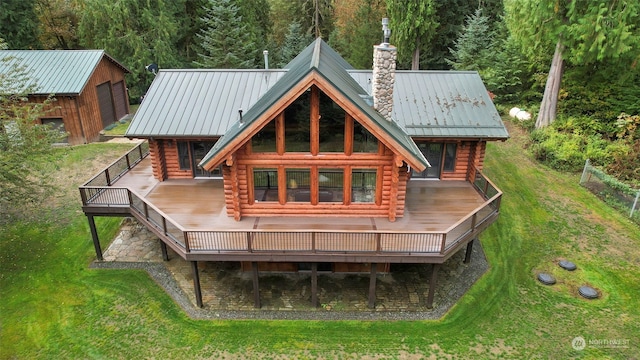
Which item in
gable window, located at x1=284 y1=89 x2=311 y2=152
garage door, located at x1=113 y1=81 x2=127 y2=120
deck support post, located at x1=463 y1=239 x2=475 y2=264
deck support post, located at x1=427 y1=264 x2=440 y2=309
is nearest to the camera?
gable window, located at x1=284 y1=89 x2=311 y2=152

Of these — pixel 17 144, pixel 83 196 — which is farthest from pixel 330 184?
pixel 17 144

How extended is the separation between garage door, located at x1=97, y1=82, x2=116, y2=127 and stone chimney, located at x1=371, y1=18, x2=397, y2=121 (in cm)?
2344

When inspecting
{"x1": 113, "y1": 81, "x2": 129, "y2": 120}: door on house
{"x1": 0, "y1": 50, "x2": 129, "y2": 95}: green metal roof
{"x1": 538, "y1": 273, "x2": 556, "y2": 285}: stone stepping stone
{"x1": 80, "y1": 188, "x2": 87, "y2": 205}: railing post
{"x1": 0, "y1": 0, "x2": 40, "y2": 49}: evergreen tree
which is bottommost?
{"x1": 538, "y1": 273, "x2": 556, "y2": 285}: stone stepping stone

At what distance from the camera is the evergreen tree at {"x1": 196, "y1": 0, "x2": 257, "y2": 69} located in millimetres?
→ 34031

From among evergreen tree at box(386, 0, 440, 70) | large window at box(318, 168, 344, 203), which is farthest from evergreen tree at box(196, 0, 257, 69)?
large window at box(318, 168, 344, 203)

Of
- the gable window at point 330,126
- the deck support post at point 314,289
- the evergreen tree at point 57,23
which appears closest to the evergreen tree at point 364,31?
the evergreen tree at point 57,23

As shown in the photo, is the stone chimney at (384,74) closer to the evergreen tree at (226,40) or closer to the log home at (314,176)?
the log home at (314,176)

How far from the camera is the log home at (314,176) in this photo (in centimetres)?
1255

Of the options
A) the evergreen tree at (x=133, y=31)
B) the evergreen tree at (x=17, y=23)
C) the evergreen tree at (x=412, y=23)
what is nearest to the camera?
the evergreen tree at (x=133, y=31)

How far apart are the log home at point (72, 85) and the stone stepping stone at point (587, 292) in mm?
27750

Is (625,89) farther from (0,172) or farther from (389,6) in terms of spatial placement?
(0,172)

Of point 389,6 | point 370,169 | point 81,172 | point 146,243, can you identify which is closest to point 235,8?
point 389,6

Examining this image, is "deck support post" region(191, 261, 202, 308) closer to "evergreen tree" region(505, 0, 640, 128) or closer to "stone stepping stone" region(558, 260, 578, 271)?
"stone stepping stone" region(558, 260, 578, 271)

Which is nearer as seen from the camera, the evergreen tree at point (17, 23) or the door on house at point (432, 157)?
the door on house at point (432, 157)
